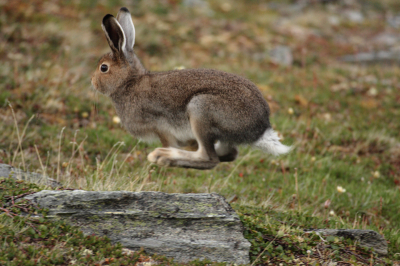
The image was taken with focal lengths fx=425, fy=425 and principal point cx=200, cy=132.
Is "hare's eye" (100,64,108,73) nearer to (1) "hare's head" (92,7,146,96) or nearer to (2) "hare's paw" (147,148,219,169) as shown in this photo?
(1) "hare's head" (92,7,146,96)

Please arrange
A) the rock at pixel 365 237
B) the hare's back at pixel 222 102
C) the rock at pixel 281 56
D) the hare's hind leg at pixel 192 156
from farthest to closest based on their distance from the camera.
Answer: the rock at pixel 281 56 → the hare's hind leg at pixel 192 156 → the hare's back at pixel 222 102 → the rock at pixel 365 237

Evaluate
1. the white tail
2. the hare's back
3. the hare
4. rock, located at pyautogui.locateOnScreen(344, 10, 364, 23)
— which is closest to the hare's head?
the hare

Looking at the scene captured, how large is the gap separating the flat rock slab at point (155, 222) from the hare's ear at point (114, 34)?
2346mm

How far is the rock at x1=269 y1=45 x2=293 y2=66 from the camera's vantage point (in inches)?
571

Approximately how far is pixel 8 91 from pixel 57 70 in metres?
1.76

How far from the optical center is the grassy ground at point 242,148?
627cm

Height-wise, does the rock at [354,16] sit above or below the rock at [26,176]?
above

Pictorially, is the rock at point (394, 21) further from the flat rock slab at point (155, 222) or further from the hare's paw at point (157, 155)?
the flat rock slab at point (155, 222)

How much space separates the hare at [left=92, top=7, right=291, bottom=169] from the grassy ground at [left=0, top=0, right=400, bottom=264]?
0.57 metres

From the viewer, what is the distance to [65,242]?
398cm

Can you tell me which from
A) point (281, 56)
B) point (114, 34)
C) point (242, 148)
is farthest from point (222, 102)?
point (281, 56)

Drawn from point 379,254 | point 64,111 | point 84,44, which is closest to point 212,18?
point 84,44

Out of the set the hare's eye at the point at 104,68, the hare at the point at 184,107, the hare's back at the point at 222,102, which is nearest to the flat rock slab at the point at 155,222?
the hare at the point at 184,107

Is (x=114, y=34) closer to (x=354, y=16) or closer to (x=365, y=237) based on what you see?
(x=365, y=237)
